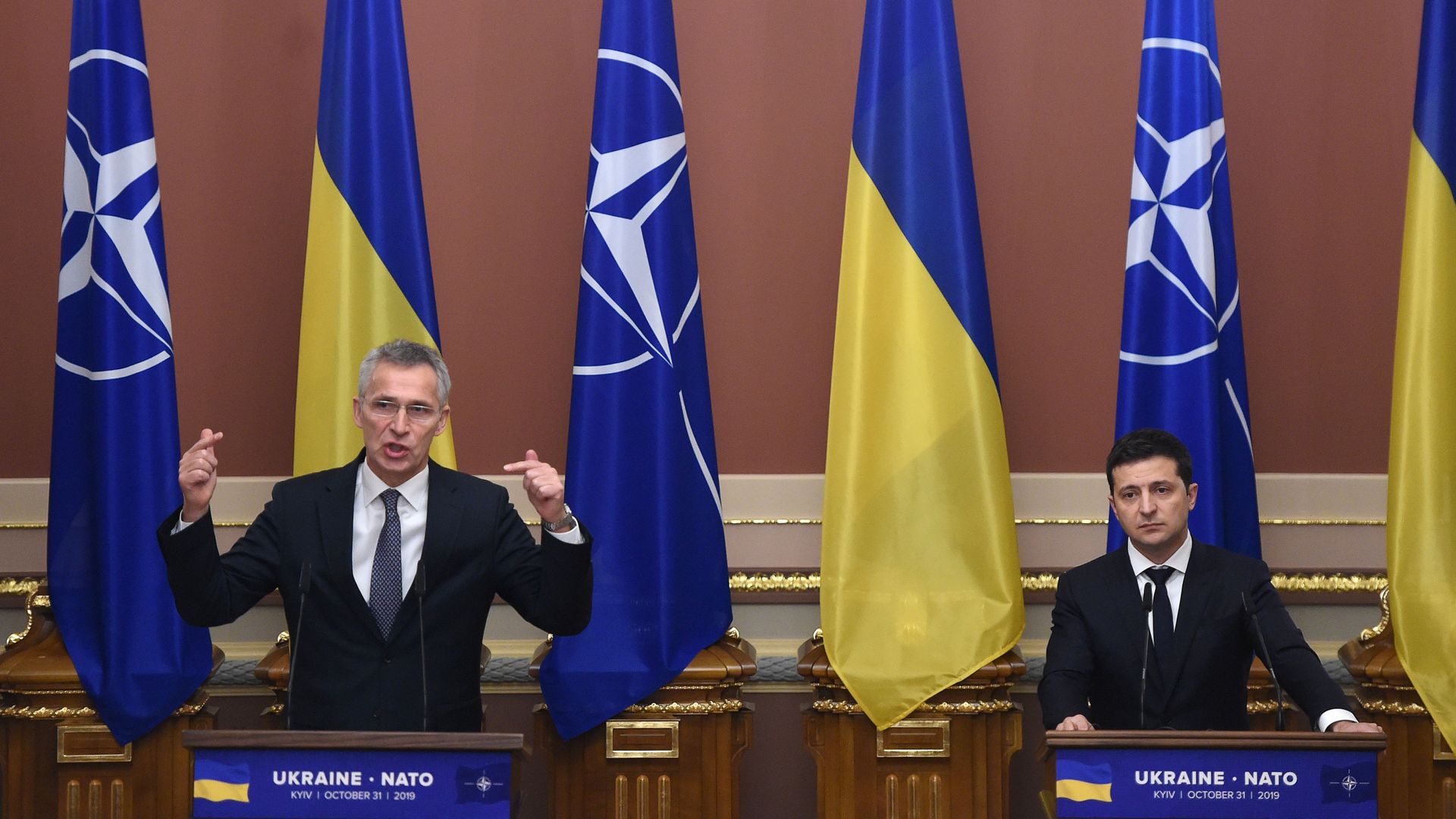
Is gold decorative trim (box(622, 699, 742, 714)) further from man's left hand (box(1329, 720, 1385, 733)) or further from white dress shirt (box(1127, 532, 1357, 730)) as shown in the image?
man's left hand (box(1329, 720, 1385, 733))

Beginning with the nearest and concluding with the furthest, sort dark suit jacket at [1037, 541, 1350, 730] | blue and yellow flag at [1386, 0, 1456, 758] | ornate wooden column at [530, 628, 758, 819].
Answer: dark suit jacket at [1037, 541, 1350, 730], blue and yellow flag at [1386, 0, 1456, 758], ornate wooden column at [530, 628, 758, 819]

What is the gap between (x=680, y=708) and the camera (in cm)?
355

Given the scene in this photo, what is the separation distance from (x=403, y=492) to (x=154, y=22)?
2.29m

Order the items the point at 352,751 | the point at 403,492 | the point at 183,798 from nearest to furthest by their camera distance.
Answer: the point at 352,751 < the point at 403,492 < the point at 183,798

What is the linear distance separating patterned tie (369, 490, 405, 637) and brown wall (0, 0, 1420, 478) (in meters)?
1.48

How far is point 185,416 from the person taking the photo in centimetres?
411

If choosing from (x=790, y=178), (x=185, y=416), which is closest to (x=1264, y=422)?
(x=790, y=178)

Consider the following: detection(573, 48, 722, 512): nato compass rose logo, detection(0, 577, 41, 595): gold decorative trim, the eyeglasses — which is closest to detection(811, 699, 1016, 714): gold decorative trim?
detection(573, 48, 722, 512): nato compass rose logo

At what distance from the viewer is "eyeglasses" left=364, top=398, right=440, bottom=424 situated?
2602mm

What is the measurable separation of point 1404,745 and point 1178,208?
5.09ft

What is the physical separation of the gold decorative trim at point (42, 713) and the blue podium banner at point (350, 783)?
1.69 m

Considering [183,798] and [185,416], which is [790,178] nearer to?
[185,416]

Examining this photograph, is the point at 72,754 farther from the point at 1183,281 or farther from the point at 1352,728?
the point at 1183,281

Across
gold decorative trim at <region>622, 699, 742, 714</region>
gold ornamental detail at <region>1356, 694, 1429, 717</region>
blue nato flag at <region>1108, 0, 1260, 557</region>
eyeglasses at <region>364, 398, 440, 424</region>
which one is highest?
blue nato flag at <region>1108, 0, 1260, 557</region>
